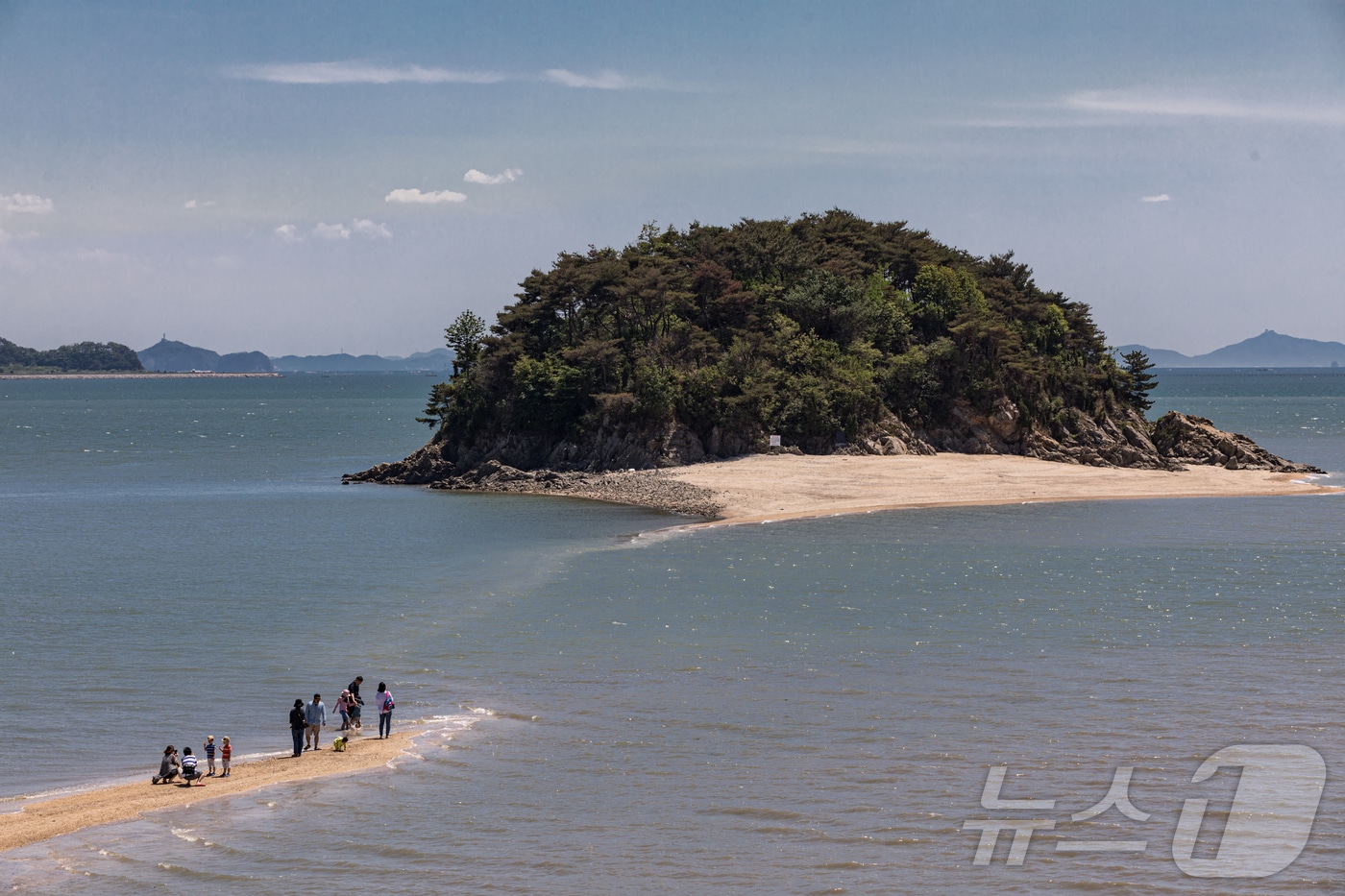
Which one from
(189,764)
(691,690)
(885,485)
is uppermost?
(885,485)

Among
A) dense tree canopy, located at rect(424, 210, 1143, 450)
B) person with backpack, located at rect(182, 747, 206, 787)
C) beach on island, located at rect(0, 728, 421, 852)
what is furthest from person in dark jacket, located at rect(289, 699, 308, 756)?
dense tree canopy, located at rect(424, 210, 1143, 450)

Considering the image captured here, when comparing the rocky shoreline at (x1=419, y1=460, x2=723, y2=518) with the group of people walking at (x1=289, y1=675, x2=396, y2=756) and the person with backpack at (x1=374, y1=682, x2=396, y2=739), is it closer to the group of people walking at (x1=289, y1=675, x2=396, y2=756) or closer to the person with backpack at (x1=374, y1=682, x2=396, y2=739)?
the group of people walking at (x1=289, y1=675, x2=396, y2=756)

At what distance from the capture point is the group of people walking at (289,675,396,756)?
24781mm

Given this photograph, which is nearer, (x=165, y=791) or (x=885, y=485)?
(x=165, y=791)

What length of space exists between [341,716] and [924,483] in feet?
145

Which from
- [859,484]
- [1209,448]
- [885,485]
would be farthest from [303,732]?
[1209,448]

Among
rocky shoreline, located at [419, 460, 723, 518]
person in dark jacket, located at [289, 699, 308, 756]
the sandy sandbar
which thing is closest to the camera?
person in dark jacket, located at [289, 699, 308, 756]

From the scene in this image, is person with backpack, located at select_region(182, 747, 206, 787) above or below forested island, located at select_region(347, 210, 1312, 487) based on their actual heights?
below

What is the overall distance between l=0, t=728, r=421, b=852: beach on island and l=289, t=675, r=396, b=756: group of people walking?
11.2 inches

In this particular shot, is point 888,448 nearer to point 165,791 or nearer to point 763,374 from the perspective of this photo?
point 763,374

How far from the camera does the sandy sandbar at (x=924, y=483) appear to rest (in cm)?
6219

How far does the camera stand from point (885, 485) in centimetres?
6619

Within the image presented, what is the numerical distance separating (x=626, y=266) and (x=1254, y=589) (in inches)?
1853

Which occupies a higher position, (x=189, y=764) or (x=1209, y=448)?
(x=1209, y=448)
